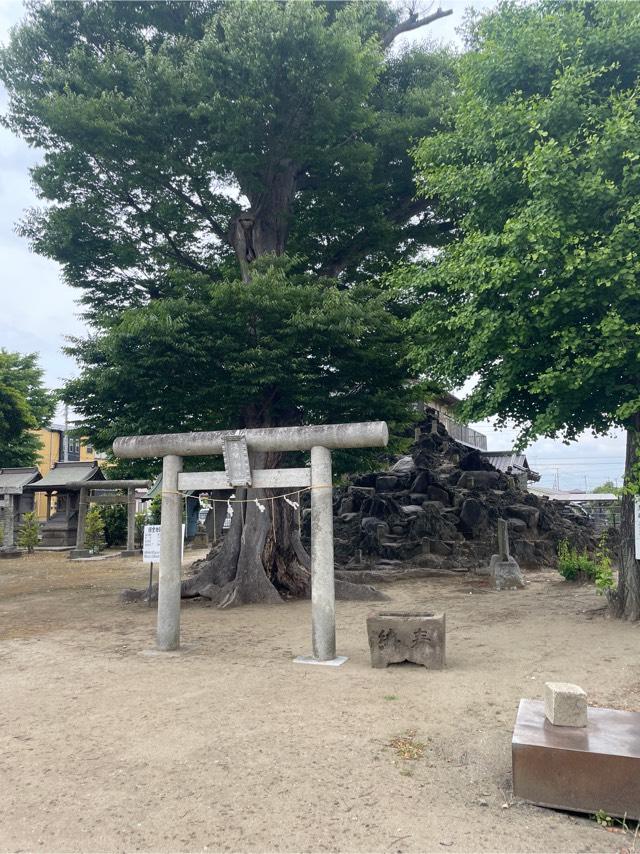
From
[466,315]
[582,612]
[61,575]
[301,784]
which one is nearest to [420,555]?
[582,612]

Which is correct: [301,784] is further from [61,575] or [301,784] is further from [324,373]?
[61,575]

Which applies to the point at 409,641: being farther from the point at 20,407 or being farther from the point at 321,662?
the point at 20,407

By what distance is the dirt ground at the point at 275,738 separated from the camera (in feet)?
13.0

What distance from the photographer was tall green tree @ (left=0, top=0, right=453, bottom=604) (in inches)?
465

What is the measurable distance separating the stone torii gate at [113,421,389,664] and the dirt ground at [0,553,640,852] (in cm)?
61

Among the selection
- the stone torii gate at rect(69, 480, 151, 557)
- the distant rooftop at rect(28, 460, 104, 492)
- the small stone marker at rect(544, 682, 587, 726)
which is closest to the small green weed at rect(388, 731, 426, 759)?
the small stone marker at rect(544, 682, 587, 726)

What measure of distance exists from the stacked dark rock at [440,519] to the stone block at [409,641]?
13495 millimetres

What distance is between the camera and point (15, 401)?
27.1m

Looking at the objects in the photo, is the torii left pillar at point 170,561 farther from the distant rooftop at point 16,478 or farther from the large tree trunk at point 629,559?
the distant rooftop at point 16,478

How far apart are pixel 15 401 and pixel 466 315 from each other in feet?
76.8

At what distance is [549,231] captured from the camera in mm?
8883

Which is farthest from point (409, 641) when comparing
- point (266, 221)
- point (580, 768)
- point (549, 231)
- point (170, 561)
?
point (266, 221)

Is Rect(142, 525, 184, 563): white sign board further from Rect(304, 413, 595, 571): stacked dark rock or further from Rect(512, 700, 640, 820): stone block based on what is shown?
Rect(304, 413, 595, 571): stacked dark rock

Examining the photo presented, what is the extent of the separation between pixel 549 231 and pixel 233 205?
9.17 m
